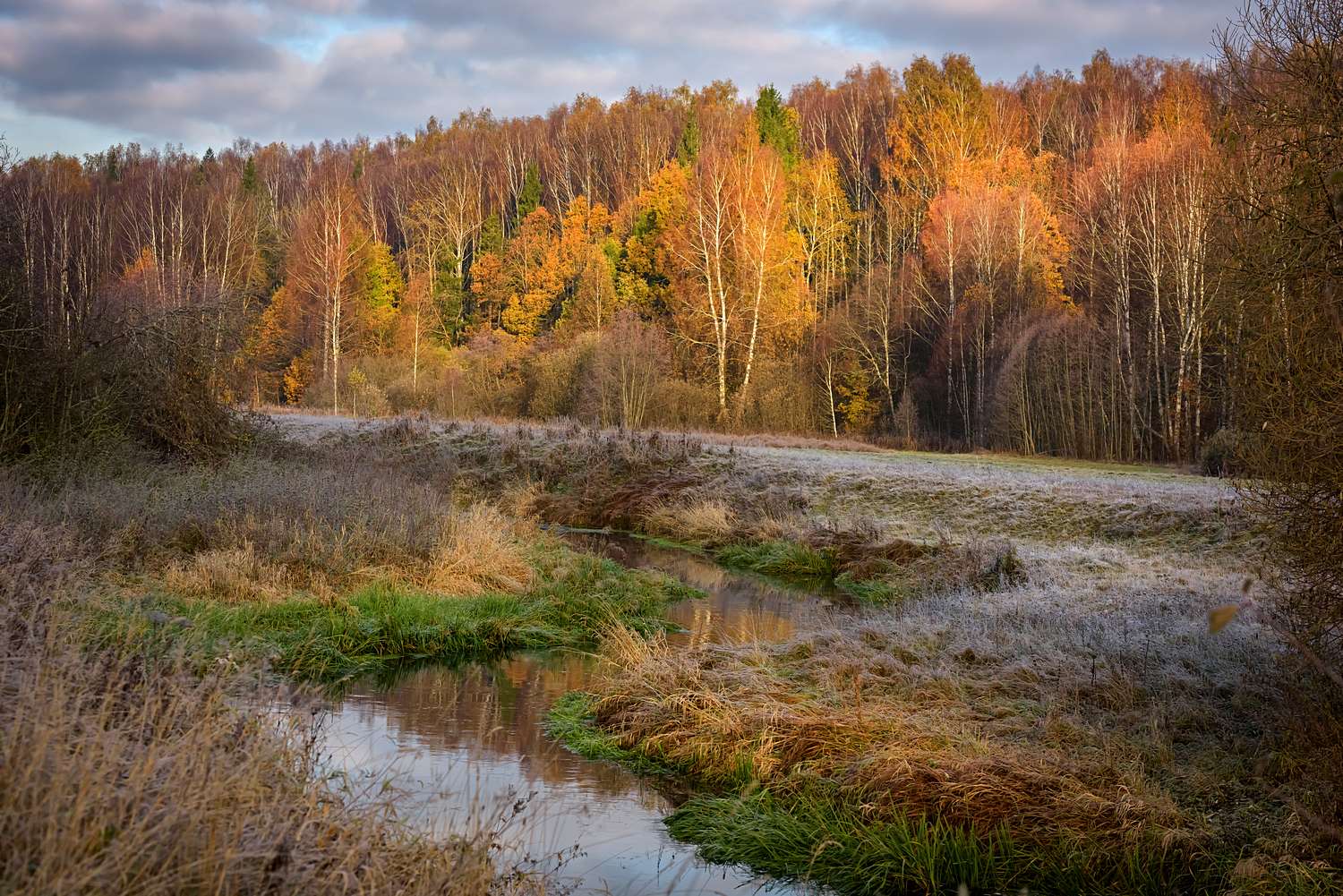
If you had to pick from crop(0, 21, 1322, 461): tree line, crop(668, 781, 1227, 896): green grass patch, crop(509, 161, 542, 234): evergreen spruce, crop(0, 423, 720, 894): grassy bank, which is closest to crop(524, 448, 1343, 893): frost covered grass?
crop(668, 781, 1227, 896): green grass patch

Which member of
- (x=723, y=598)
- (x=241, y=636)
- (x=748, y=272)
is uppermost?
(x=748, y=272)

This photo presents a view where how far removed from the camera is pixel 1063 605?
33.4ft

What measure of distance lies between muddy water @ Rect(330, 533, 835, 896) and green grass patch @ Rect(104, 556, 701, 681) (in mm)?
461

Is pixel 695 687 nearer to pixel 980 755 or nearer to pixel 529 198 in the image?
pixel 980 755

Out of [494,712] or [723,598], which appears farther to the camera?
[723,598]

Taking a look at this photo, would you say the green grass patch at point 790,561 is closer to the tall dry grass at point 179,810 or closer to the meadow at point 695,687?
the meadow at point 695,687

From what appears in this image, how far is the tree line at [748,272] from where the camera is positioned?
3055cm

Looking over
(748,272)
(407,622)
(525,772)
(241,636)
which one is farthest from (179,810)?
(748,272)

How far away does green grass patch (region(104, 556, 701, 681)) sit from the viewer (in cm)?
880

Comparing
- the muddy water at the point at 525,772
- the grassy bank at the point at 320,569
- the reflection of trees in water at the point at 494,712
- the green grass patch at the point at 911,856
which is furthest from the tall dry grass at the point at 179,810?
the grassy bank at the point at 320,569

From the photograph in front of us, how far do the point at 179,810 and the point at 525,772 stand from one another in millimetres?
3945

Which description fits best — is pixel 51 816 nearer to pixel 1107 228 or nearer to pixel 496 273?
pixel 1107 228

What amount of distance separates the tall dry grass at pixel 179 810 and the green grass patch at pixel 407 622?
3.23m

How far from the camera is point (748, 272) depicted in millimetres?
39094
